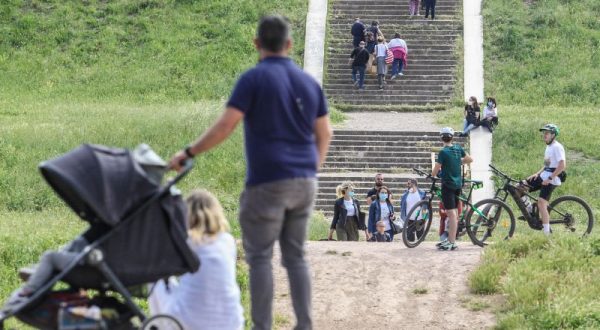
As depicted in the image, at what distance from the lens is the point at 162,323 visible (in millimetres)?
7926

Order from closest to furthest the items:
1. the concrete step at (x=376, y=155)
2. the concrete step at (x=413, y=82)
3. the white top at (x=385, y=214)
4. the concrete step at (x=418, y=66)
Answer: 1. the white top at (x=385, y=214)
2. the concrete step at (x=376, y=155)
3. the concrete step at (x=413, y=82)
4. the concrete step at (x=418, y=66)

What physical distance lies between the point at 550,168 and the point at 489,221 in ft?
3.48

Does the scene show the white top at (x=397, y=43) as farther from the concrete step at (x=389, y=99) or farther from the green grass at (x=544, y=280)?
the green grass at (x=544, y=280)

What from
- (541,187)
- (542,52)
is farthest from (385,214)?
(542,52)

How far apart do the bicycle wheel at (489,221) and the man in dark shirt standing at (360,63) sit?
16.2 m

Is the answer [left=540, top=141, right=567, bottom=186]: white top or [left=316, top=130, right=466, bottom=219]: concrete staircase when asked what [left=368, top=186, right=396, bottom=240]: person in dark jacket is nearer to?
[left=540, top=141, right=567, bottom=186]: white top

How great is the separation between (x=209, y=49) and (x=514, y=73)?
336 inches

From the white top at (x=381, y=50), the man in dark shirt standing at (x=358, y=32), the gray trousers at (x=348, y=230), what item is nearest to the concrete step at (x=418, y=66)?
the man in dark shirt standing at (x=358, y=32)

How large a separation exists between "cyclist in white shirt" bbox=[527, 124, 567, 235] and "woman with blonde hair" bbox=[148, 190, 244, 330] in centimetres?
840

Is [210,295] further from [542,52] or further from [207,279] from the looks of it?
[542,52]

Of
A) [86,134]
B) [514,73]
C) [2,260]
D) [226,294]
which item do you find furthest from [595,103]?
[226,294]

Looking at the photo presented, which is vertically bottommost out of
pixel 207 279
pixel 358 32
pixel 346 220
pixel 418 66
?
pixel 346 220

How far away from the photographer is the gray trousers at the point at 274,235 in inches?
306

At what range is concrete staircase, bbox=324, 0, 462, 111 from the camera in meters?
32.8
